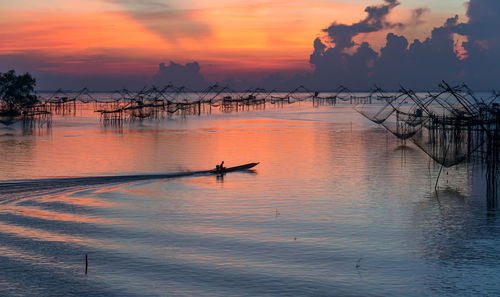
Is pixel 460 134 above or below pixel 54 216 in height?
above

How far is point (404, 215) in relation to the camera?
16.3 m

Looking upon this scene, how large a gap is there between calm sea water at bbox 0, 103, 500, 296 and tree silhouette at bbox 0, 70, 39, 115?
4487cm

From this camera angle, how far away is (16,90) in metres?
67.5

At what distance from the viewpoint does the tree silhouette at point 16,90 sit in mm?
66375

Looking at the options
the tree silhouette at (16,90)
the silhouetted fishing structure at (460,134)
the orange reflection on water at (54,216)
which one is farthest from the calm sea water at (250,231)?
the tree silhouette at (16,90)

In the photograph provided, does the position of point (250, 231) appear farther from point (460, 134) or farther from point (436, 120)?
point (460, 134)

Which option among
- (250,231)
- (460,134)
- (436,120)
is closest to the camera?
(250,231)

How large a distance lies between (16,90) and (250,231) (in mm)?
61738

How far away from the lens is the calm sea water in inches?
412

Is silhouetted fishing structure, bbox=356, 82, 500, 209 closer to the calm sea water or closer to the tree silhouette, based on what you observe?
the calm sea water

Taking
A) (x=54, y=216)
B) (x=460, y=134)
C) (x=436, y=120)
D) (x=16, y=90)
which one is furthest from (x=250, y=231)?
(x=16, y=90)

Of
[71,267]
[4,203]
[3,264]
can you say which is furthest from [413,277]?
[4,203]

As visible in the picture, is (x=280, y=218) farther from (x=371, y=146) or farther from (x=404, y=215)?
(x=371, y=146)

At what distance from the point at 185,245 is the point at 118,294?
3209mm
